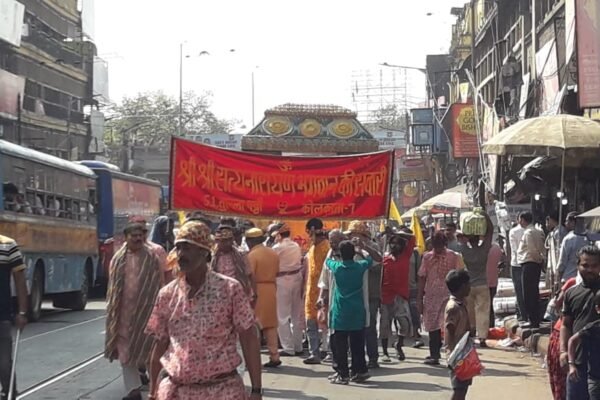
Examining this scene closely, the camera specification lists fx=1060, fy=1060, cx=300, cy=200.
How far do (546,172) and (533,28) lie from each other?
11796mm

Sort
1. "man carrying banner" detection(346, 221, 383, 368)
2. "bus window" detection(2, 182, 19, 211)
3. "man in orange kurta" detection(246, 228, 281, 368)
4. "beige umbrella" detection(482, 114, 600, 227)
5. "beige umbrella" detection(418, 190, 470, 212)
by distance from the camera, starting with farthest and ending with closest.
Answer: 1. "beige umbrella" detection(418, 190, 470, 212)
2. "bus window" detection(2, 182, 19, 211)
3. "man in orange kurta" detection(246, 228, 281, 368)
4. "man carrying banner" detection(346, 221, 383, 368)
5. "beige umbrella" detection(482, 114, 600, 227)

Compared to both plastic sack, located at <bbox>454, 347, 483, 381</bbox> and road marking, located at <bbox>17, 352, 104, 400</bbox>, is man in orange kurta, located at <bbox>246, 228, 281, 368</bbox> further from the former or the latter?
plastic sack, located at <bbox>454, 347, 483, 381</bbox>

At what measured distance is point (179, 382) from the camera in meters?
5.32

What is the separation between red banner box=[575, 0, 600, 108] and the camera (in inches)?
575

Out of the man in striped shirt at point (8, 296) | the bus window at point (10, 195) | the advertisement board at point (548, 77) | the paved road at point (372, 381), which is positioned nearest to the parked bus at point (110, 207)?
the bus window at point (10, 195)

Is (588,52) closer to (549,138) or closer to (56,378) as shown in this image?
(549,138)

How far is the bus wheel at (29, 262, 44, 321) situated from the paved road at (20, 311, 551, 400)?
4665mm

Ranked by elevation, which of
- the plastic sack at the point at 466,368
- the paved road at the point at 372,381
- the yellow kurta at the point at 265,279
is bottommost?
the paved road at the point at 372,381

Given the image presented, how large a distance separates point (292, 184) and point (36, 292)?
6.81 m

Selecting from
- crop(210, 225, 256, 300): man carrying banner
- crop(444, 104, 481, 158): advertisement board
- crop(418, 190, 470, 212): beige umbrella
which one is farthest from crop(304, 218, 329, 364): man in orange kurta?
crop(444, 104, 481, 158): advertisement board

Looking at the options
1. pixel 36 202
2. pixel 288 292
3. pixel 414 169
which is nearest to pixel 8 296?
pixel 288 292

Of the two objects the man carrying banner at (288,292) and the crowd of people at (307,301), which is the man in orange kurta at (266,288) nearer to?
the crowd of people at (307,301)

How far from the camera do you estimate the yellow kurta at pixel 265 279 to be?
12.5 meters

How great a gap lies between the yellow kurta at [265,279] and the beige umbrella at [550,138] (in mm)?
2853
